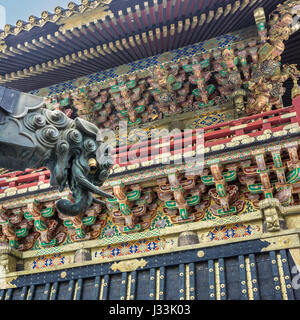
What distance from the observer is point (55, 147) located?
12.0 feet

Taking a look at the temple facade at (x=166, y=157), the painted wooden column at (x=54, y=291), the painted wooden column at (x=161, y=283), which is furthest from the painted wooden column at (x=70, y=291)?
the painted wooden column at (x=161, y=283)

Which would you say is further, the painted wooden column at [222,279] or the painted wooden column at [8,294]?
the painted wooden column at [8,294]

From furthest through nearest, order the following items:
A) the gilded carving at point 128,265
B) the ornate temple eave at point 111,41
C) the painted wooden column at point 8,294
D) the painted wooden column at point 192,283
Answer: the ornate temple eave at point 111,41
the painted wooden column at point 8,294
the gilded carving at point 128,265
the painted wooden column at point 192,283

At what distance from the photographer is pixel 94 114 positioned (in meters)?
11.3

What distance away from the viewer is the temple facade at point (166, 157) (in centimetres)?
805

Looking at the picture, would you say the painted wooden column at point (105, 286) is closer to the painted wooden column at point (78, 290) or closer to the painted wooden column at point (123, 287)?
the painted wooden column at point (123, 287)

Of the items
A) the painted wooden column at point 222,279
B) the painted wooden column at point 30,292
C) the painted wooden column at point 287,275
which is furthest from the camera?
the painted wooden column at point 30,292

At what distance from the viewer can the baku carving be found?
3.49m

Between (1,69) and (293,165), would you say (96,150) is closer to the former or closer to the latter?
(293,165)

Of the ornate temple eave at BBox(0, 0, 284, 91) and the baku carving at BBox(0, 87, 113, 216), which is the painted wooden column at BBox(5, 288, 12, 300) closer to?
the ornate temple eave at BBox(0, 0, 284, 91)

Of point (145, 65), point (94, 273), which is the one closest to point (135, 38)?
point (145, 65)

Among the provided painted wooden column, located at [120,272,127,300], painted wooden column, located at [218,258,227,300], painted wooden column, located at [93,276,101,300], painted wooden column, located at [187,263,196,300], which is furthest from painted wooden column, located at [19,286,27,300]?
painted wooden column, located at [218,258,227,300]

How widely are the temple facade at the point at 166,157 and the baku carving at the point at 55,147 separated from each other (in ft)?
15.1

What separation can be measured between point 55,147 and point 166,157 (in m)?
5.05
